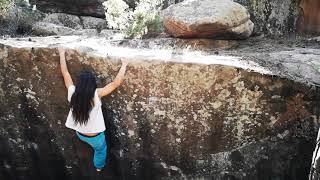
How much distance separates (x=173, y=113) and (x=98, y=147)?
3.00 feet

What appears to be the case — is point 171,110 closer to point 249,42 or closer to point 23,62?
point 23,62

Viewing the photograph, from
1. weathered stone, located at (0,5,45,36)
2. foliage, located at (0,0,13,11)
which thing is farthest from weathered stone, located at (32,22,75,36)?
foliage, located at (0,0,13,11)

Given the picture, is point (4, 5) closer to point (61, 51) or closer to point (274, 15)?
point (61, 51)

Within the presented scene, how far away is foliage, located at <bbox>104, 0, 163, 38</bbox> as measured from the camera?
6582mm

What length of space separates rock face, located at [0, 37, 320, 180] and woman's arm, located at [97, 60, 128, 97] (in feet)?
0.30

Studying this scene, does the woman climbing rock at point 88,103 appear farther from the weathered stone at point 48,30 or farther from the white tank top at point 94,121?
the weathered stone at point 48,30

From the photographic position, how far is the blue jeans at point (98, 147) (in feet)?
15.1

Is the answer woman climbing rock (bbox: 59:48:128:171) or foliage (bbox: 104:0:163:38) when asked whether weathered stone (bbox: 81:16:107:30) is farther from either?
woman climbing rock (bbox: 59:48:128:171)

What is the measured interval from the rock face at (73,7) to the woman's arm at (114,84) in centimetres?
473

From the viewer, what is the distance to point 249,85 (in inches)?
176

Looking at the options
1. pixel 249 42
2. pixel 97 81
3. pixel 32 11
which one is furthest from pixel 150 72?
pixel 32 11

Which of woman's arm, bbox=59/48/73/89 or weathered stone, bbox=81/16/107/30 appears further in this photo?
weathered stone, bbox=81/16/107/30

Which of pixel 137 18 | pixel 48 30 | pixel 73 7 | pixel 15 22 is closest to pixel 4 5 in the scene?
pixel 15 22

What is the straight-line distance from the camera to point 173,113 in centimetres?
472
